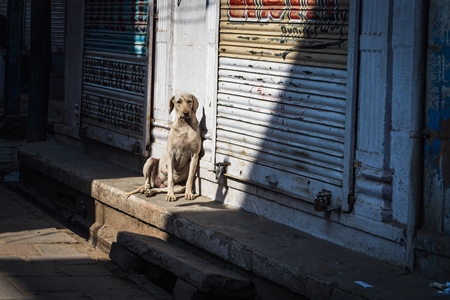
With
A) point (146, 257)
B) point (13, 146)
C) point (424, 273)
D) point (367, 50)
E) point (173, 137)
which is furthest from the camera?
point (13, 146)

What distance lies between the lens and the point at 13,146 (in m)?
15.8

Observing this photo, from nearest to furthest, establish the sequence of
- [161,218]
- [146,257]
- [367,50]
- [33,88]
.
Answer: [367,50] → [146,257] → [161,218] → [33,88]

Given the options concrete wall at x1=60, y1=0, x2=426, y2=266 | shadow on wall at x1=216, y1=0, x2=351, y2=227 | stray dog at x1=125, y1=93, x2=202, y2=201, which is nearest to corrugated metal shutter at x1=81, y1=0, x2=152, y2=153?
stray dog at x1=125, y1=93, x2=202, y2=201

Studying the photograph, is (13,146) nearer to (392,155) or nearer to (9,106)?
(9,106)

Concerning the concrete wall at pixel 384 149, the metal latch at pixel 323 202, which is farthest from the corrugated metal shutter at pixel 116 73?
the metal latch at pixel 323 202

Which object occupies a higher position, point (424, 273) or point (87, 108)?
point (87, 108)

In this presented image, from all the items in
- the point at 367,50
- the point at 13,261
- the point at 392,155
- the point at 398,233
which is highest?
the point at 367,50

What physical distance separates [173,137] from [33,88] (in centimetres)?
473

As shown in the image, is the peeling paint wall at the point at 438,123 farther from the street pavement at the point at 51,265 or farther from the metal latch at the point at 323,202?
the street pavement at the point at 51,265

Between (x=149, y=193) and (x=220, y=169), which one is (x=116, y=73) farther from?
(x=220, y=169)

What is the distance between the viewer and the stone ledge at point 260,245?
19.4 ft

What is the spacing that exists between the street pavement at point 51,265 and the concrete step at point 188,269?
0.29 meters

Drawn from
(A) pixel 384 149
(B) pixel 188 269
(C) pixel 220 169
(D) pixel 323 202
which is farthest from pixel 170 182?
(A) pixel 384 149

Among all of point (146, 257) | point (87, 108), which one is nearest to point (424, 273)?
point (146, 257)
